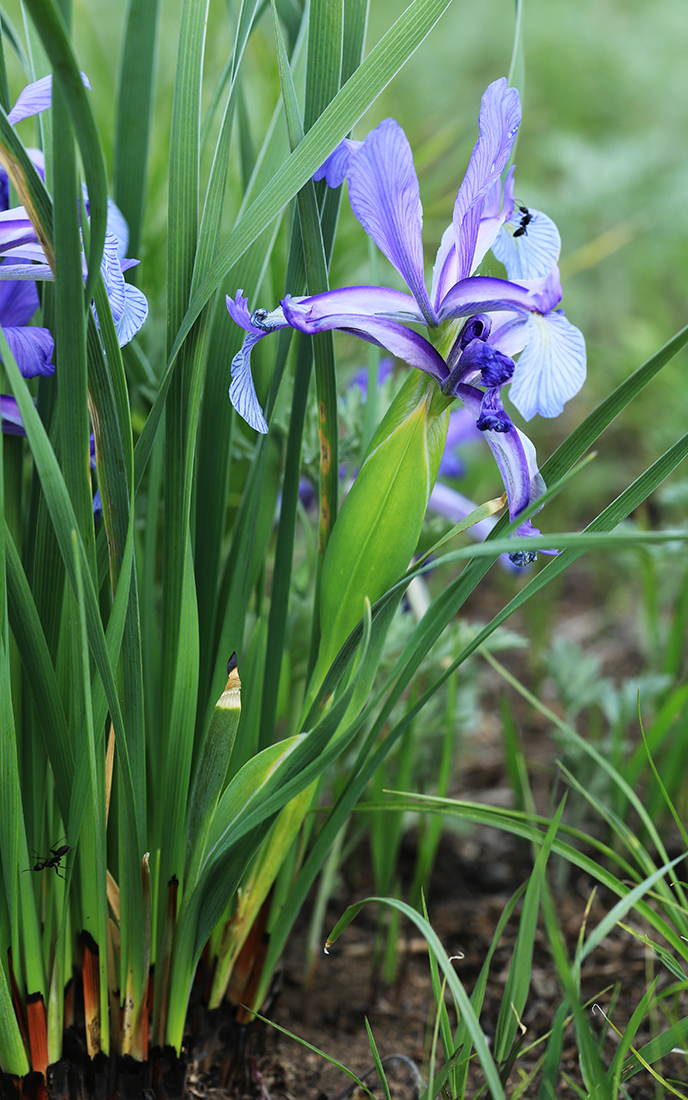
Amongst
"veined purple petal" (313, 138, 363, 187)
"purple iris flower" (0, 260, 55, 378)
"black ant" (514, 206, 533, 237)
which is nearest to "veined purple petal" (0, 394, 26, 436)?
"purple iris flower" (0, 260, 55, 378)

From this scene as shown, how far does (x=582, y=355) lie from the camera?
496 millimetres

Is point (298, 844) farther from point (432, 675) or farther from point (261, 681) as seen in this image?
point (432, 675)

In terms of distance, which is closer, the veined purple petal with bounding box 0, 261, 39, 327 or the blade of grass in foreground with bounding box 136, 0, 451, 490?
the blade of grass in foreground with bounding box 136, 0, 451, 490

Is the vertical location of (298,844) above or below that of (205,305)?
below

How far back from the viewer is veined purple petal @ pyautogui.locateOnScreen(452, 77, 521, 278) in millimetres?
466

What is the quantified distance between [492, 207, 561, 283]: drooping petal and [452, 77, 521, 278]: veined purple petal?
0.05 meters

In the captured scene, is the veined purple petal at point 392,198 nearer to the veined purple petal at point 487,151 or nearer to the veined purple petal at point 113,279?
the veined purple petal at point 487,151

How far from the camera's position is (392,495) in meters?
0.52

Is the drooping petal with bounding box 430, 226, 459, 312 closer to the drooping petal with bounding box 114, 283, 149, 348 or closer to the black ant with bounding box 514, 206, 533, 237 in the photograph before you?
the black ant with bounding box 514, 206, 533, 237

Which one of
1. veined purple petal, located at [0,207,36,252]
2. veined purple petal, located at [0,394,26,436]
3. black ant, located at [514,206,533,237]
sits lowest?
veined purple petal, located at [0,394,26,436]

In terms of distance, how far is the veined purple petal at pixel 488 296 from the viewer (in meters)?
0.48

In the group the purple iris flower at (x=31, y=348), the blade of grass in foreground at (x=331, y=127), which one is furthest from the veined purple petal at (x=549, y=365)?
the purple iris flower at (x=31, y=348)

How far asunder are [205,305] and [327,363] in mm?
98

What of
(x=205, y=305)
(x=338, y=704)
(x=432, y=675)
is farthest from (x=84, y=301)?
(x=432, y=675)
